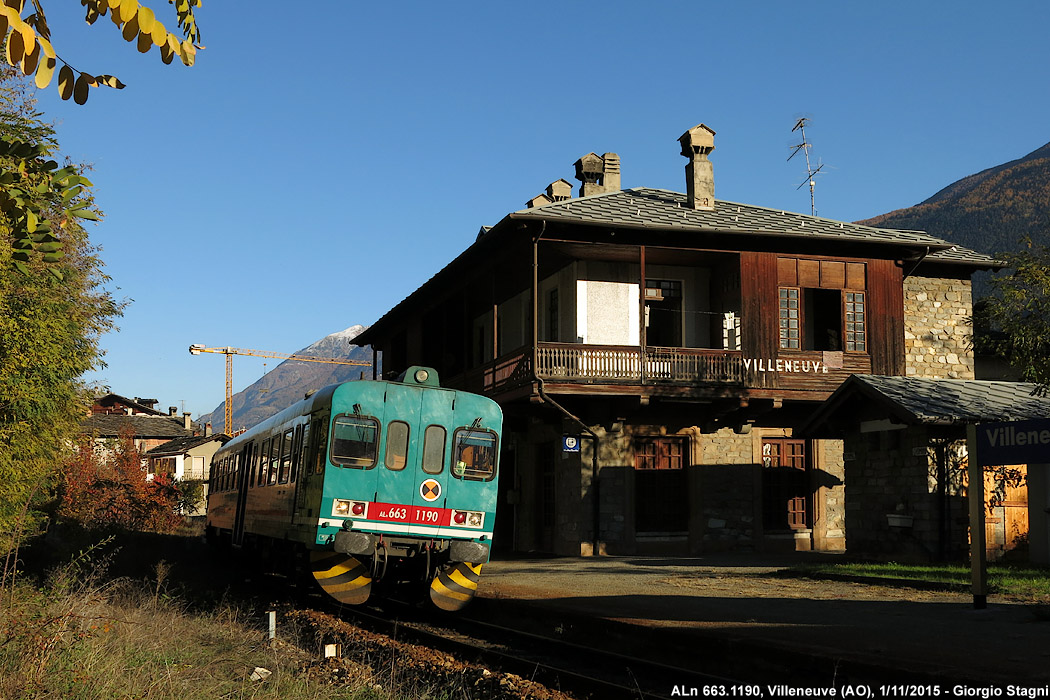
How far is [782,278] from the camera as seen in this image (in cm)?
2386

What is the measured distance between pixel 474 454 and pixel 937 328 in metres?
16.8

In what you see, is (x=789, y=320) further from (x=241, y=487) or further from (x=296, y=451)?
(x=296, y=451)

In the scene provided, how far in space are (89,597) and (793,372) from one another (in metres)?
17.4

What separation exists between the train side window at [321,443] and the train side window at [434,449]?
1313 millimetres

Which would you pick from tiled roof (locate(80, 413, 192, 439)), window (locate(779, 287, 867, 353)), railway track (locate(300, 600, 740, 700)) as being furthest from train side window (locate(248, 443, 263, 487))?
tiled roof (locate(80, 413, 192, 439))

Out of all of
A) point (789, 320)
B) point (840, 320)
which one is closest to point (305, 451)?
point (789, 320)

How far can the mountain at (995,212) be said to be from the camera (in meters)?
162

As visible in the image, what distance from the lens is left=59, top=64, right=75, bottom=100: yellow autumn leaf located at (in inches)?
145

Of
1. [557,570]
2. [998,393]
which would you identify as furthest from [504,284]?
[998,393]

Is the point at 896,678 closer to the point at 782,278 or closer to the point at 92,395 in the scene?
the point at 782,278

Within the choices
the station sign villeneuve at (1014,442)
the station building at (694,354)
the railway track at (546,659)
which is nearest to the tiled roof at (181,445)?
the station building at (694,354)

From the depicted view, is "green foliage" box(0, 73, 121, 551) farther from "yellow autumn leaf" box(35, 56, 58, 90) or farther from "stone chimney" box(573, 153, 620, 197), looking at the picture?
"stone chimney" box(573, 153, 620, 197)

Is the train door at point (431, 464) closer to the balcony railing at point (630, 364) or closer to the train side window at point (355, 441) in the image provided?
the train side window at point (355, 441)

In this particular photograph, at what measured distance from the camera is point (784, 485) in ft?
80.2
